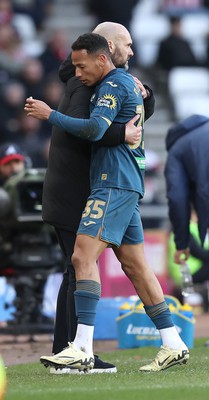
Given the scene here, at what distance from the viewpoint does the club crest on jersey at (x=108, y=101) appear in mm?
8039

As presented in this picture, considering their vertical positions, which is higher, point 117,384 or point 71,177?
point 71,177

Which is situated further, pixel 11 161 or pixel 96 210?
pixel 11 161

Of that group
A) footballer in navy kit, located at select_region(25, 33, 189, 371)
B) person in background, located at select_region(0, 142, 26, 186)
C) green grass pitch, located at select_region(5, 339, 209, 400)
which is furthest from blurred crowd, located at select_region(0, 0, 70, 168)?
footballer in navy kit, located at select_region(25, 33, 189, 371)

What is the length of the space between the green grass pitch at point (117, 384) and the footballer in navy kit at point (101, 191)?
18 centimetres

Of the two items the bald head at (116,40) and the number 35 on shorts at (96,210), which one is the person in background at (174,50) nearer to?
the bald head at (116,40)

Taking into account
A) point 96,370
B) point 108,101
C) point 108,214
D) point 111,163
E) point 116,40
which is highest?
point 116,40

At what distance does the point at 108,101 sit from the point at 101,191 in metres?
0.56

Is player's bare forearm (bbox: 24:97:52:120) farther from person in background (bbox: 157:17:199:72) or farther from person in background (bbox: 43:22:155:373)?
person in background (bbox: 157:17:199:72)

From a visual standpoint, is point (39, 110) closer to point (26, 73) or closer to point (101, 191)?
point (101, 191)

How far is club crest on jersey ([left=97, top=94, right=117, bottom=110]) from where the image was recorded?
A: 8039 millimetres

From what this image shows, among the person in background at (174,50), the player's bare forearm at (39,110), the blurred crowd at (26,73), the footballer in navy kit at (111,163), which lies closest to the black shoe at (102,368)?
the footballer in navy kit at (111,163)

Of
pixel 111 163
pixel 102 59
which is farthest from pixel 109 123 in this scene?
pixel 102 59

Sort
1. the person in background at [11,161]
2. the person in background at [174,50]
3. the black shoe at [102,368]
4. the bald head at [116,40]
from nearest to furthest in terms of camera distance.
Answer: the black shoe at [102,368] → the bald head at [116,40] → the person in background at [11,161] → the person in background at [174,50]

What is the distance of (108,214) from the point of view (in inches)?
319
